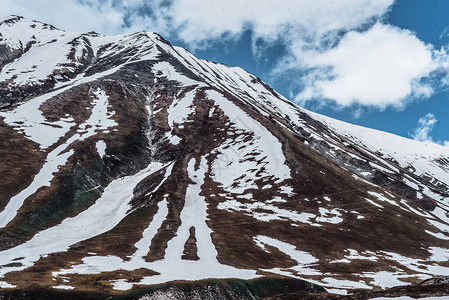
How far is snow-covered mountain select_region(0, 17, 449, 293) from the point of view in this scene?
2096 inches

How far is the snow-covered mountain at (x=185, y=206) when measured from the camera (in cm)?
5325

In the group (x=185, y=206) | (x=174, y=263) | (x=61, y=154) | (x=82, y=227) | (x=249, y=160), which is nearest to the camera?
(x=174, y=263)

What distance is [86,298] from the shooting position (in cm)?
3306

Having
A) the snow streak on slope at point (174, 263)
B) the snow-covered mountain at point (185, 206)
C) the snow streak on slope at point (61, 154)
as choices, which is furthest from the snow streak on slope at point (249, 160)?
the snow streak on slope at point (61, 154)

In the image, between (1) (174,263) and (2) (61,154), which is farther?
(2) (61,154)

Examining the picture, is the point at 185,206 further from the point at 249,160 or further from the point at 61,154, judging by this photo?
the point at 61,154

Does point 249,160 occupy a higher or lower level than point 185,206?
higher

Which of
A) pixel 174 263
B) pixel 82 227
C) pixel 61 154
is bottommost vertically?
pixel 174 263

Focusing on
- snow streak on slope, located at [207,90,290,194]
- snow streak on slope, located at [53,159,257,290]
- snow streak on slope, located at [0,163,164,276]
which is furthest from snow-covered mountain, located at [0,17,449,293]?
snow streak on slope, located at [207,90,290,194]

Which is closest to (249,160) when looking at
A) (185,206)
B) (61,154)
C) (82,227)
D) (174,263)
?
(185,206)

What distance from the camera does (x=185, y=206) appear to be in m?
93.7

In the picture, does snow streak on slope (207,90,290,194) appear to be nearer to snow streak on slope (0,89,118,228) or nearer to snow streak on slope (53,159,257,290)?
snow streak on slope (53,159,257,290)

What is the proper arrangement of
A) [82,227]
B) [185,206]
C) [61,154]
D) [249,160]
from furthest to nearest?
1. [249,160]
2. [61,154]
3. [185,206]
4. [82,227]

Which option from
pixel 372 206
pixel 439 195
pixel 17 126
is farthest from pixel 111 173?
pixel 439 195
